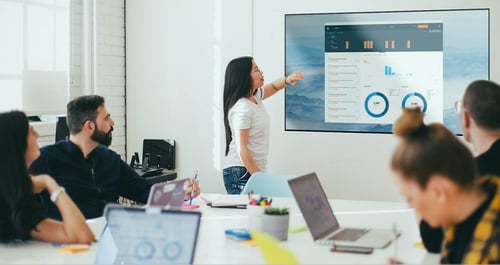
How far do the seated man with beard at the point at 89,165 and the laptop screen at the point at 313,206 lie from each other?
811 millimetres

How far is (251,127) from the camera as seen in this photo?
4.27 metres

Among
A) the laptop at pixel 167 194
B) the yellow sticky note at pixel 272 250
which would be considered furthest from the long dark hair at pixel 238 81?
the yellow sticky note at pixel 272 250

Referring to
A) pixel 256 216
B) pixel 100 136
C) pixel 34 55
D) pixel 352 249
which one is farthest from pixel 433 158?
pixel 34 55

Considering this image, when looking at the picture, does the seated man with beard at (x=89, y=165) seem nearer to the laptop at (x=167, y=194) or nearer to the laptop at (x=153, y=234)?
the laptop at (x=167, y=194)

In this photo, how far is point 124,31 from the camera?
225 inches

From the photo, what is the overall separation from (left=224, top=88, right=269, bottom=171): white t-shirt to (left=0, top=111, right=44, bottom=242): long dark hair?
6.08 ft

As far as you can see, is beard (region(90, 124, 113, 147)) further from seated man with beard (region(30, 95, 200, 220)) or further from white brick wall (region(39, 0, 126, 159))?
white brick wall (region(39, 0, 126, 159))

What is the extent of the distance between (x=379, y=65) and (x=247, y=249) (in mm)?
2926

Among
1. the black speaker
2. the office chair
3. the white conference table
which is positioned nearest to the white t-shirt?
the office chair

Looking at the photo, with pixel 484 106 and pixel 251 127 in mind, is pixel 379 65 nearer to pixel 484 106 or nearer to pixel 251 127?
pixel 251 127

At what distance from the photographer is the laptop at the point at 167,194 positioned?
2.37 meters

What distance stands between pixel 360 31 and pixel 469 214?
3597 mm

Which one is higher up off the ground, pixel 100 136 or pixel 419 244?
pixel 100 136

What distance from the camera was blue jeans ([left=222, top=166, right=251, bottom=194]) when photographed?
434cm
